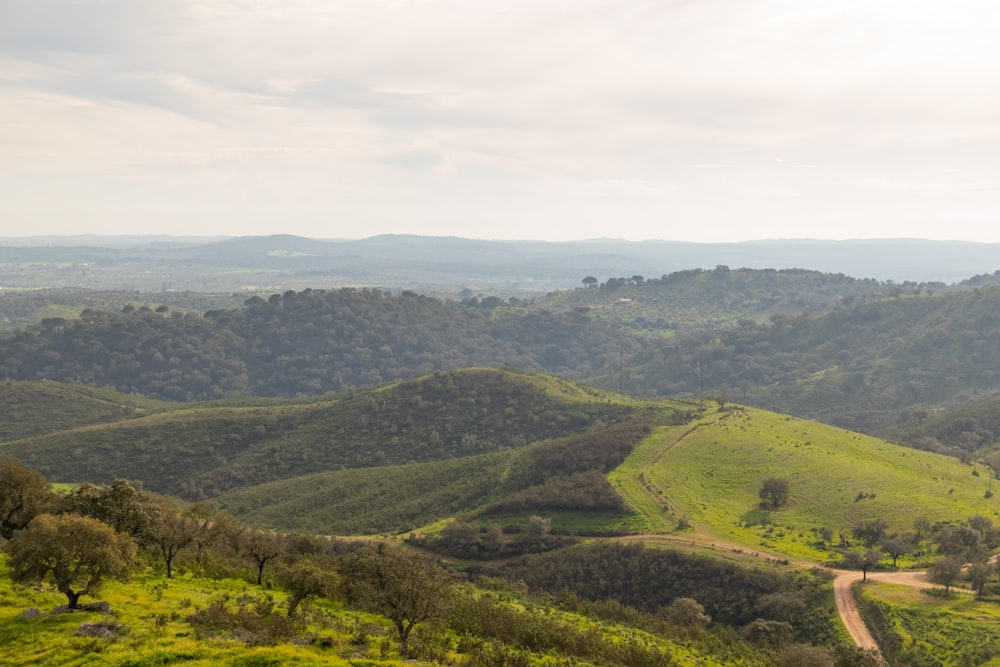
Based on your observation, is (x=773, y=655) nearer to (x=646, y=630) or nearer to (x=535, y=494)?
(x=646, y=630)

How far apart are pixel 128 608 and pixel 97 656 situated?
7.49 meters

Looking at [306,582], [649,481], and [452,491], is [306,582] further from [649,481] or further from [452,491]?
[452,491]

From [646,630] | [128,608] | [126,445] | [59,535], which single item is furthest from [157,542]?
[126,445]

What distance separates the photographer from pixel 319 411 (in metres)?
162

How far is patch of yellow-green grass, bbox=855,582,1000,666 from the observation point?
51.9 metres

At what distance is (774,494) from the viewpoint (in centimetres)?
8731

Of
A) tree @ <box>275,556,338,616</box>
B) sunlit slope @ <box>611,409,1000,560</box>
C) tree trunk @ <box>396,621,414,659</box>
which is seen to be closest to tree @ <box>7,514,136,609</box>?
tree @ <box>275,556,338,616</box>

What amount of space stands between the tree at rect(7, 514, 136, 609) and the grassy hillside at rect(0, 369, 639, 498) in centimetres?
10340

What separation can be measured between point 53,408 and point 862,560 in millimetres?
175667

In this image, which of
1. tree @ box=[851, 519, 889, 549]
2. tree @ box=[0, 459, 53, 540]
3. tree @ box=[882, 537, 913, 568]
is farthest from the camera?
tree @ box=[851, 519, 889, 549]

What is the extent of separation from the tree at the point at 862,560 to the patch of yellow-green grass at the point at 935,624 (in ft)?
15.6

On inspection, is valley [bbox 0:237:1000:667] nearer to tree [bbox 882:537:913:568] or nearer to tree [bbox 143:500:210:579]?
tree [bbox 882:537:913:568]

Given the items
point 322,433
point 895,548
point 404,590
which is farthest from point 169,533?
point 322,433

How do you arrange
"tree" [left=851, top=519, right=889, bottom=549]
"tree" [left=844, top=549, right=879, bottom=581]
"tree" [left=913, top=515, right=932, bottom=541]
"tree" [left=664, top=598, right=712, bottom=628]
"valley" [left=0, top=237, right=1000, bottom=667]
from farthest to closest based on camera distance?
"tree" [left=851, top=519, right=889, bottom=549], "tree" [left=913, top=515, right=932, bottom=541], "tree" [left=844, top=549, right=879, bottom=581], "tree" [left=664, top=598, right=712, bottom=628], "valley" [left=0, top=237, right=1000, bottom=667]
